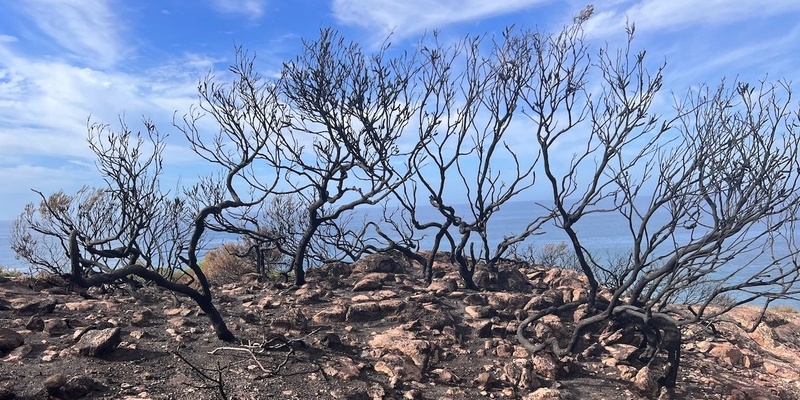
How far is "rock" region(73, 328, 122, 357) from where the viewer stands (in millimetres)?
5754

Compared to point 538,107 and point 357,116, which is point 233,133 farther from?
point 538,107

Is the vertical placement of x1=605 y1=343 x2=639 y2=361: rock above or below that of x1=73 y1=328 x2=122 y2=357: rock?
below

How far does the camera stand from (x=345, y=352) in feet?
22.0

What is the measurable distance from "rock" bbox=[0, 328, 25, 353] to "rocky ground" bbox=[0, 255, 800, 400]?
0.5 inches

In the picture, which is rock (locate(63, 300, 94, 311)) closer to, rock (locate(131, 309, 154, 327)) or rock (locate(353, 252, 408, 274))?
rock (locate(131, 309, 154, 327))

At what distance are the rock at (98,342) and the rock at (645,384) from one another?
569cm

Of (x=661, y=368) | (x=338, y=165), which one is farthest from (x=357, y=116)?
(x=661, y=368)

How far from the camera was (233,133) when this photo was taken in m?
9.88

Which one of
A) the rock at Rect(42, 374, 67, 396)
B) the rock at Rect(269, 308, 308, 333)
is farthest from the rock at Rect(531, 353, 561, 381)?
the rock at Rect(42, 374, 67, 396)

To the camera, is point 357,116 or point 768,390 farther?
point 357,116

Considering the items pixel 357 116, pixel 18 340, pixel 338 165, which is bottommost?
pixel 18 340

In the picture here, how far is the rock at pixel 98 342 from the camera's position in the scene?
18.9 feet

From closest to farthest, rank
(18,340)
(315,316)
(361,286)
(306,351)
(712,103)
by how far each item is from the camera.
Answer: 1. (18,340)
2. (306,351)
3. (712,103)
4. (315,316)
5. (361,286)

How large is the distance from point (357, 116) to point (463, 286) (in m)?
3.64
